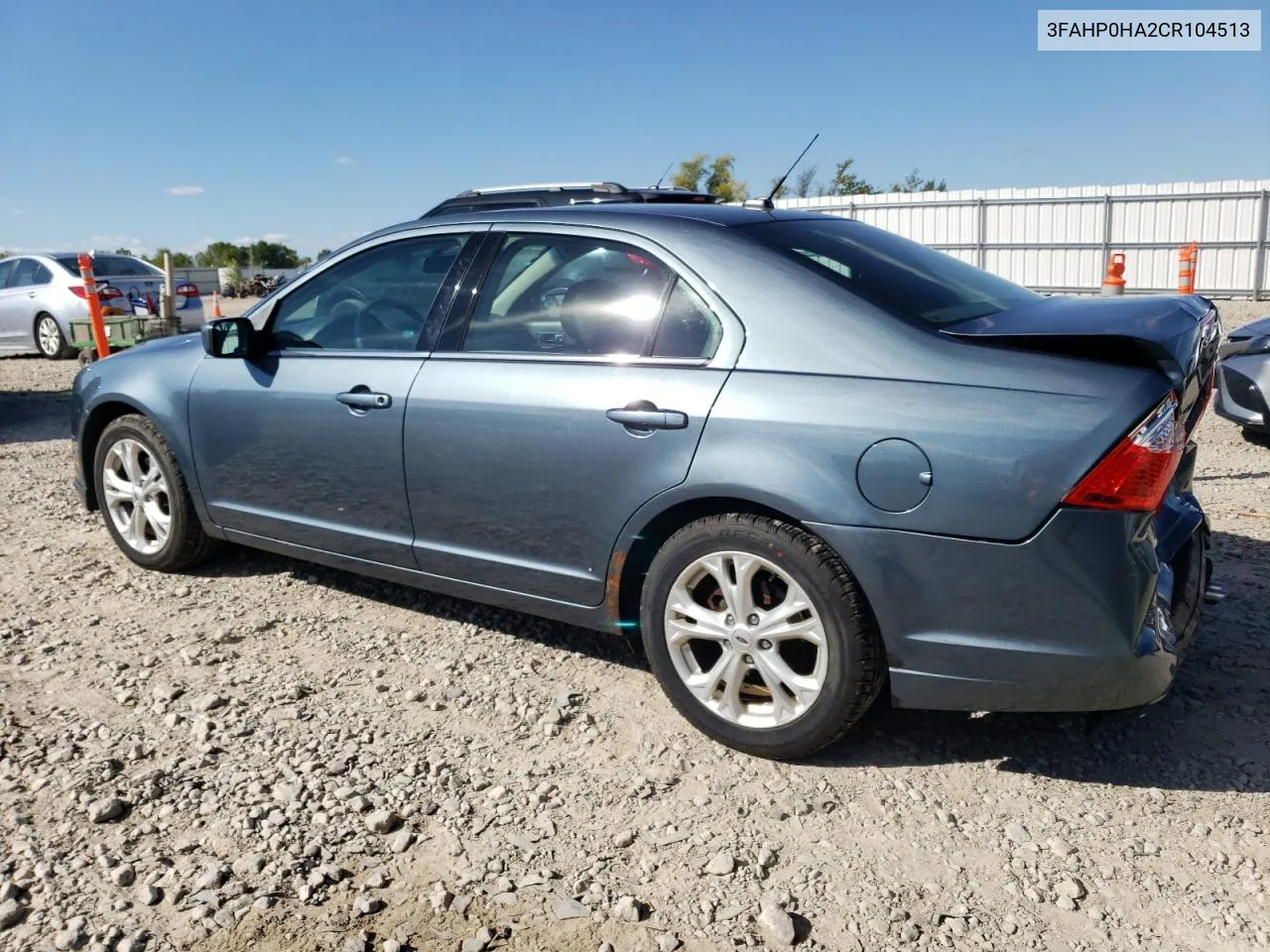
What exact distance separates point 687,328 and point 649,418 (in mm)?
309

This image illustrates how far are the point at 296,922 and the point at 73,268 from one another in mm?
13813

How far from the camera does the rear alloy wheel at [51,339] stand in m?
14.0

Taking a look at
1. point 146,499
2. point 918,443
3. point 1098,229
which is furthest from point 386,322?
point 1098,229

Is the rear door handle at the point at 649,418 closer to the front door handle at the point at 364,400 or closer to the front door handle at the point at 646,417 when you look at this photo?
the front door handle at the point at 646,417

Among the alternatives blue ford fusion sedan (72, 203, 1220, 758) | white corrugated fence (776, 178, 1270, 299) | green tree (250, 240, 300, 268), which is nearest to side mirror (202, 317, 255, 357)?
blue ford fusion sedan (72, 203, 1220, 758)

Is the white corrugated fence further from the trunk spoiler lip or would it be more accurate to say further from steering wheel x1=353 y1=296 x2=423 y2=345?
the trunk spoiler lip

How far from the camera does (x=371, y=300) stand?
4.09 meters

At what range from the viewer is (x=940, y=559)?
8.98 feet

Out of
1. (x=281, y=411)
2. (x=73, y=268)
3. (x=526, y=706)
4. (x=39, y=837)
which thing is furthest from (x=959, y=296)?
(x=73, y=268)

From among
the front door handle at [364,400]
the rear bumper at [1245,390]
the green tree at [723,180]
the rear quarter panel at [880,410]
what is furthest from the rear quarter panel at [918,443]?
the green tree at [723,180]

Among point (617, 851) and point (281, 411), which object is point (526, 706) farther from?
point (281, 411)

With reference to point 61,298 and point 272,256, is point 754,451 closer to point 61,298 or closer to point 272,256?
point 61,298

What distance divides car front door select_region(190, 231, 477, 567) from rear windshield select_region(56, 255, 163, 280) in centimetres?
1102

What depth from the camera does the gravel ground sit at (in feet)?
8.04
